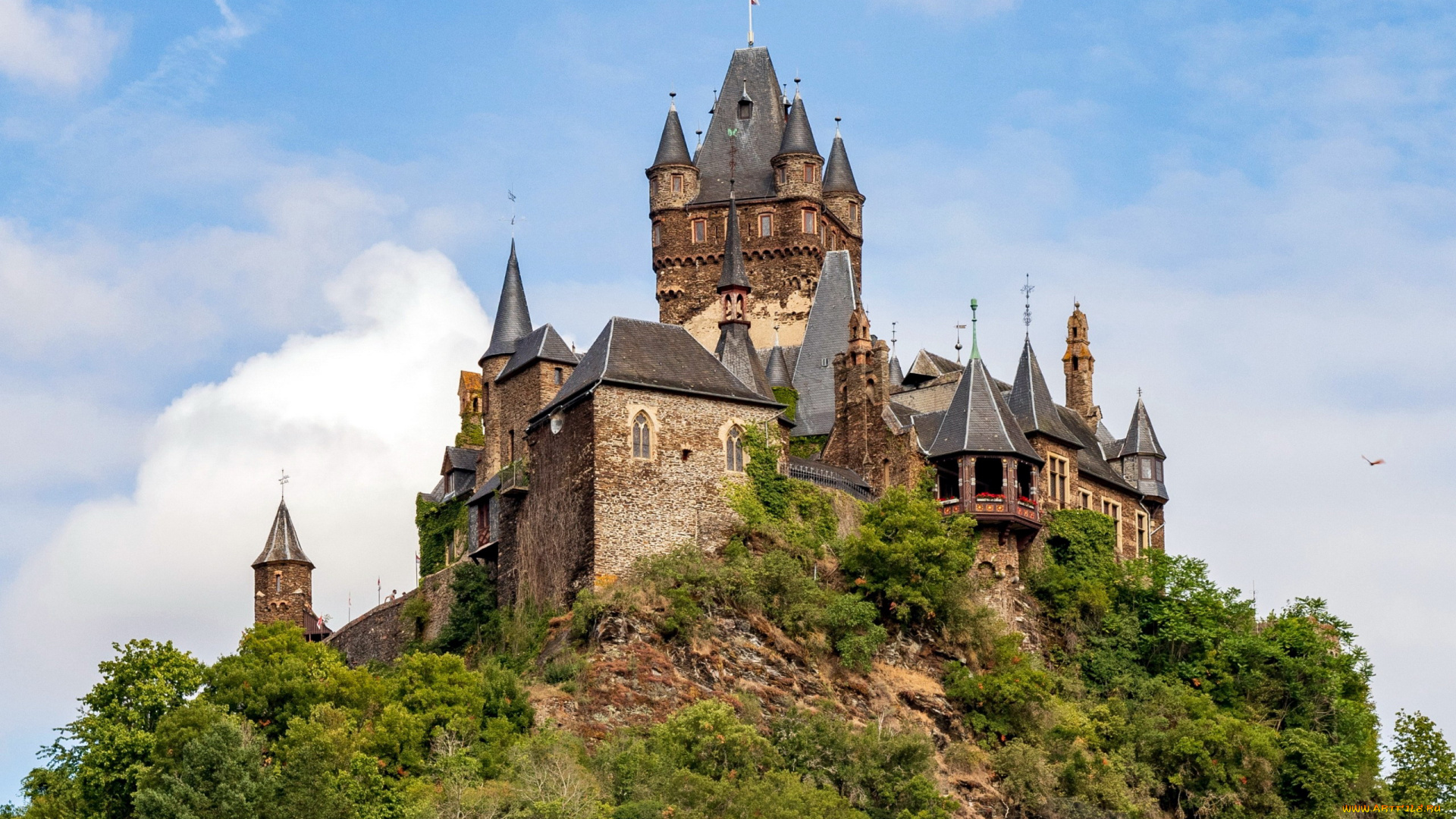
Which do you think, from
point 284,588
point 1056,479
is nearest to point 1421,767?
point 1056,479

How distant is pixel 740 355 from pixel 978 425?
28.7 ft

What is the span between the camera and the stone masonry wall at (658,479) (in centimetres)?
6800

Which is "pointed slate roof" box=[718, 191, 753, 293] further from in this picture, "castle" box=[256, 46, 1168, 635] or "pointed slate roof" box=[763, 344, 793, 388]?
"pointed slate roof" box=[763, 344, 793, 388]

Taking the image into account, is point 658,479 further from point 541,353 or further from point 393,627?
point 393,627

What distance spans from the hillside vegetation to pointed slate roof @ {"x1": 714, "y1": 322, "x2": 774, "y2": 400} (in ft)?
21.6

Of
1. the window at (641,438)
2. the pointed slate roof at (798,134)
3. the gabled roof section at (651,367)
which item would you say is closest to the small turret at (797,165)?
the pointed slate roof at (798,134)

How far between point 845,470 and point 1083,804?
13697 millimetres

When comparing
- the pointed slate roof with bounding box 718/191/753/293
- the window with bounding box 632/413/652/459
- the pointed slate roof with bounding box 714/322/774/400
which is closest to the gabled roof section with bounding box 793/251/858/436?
the pointed slate roof with bounding box 714/322/774/400

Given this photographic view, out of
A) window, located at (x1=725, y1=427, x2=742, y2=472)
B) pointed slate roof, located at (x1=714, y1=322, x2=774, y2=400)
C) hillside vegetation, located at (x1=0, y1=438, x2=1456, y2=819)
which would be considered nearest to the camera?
hillside vegetation, located at (x1=0, y1=438, x2=1456, y2=819)

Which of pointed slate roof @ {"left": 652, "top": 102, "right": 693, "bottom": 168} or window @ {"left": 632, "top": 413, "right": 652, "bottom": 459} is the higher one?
pointed slate roof @ {"left": 652, "top": 102, "right": 693, "bottom": 168}

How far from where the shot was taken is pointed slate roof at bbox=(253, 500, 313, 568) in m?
95.9

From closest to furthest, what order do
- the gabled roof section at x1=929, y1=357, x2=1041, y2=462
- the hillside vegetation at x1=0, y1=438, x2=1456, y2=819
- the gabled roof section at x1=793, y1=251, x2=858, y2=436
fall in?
the hillside vegetation at x1=0, y1=438, x2=1456, y2=819 < the gabled roof section at x1=929, y1=357, x2=1041, y2=462 < the gabled roof section at x1=793, y1=251, x2=858, y2=436

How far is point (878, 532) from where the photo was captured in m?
70.8

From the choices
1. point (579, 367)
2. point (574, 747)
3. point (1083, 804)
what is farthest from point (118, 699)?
point (1083, 804)
